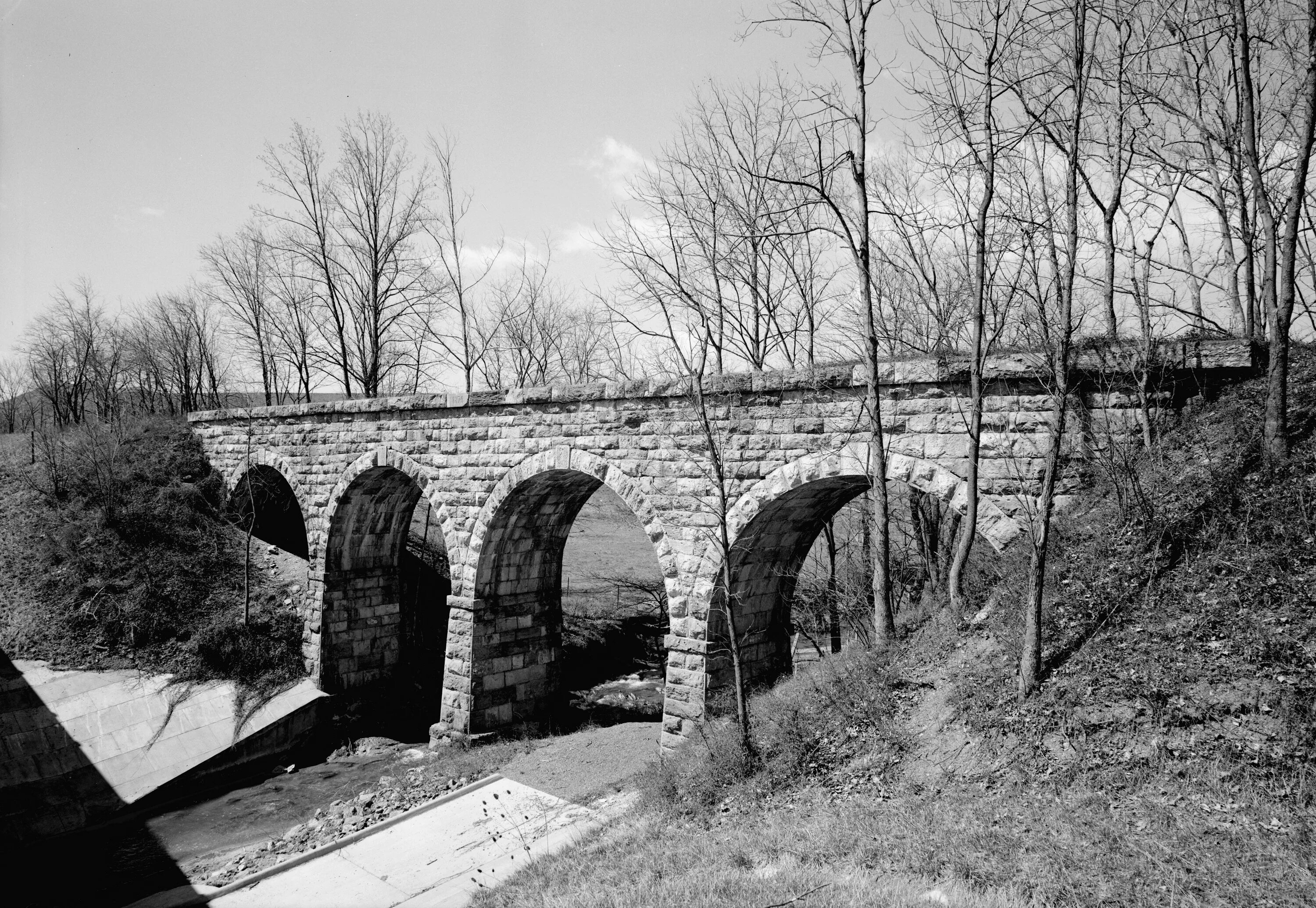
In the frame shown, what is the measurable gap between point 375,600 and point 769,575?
9.96 m

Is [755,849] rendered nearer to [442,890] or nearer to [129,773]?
[442,890]

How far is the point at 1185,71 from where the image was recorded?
1071cm

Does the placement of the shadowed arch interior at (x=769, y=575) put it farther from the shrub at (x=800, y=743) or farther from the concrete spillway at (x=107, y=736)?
the concrete spillway at (x=107, y=736)

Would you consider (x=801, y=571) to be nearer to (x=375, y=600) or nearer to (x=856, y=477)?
(x=856, y=477)

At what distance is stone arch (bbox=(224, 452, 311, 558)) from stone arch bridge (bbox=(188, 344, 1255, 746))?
A: 16 cm

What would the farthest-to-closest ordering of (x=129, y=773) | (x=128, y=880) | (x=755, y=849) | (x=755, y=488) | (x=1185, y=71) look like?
(x=129, y=773)
(x=1185, y=71)
(x=128, y=880)
(x=755, y=488)
(x=755, y=849)

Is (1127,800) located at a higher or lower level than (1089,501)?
lower

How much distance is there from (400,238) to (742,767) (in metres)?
20.6

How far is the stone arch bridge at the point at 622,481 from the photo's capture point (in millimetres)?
7477

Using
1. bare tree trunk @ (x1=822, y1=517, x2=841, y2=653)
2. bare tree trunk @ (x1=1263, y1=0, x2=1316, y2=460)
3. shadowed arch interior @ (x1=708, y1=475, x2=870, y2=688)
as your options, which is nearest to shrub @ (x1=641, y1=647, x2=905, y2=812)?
shadowed arch interior @ (x1=708, y1=475, x2=870, y2=688)

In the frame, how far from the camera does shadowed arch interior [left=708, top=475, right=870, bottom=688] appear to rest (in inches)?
371

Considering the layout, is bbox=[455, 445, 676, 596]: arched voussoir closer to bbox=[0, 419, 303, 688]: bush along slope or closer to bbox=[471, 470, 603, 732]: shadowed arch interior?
bbox=[471, 470, 603, 732]: shadowed arch interior

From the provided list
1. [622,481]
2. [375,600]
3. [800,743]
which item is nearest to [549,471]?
[622,481]

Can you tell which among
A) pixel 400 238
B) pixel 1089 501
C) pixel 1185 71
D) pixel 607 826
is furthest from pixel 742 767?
pixel 400 238
